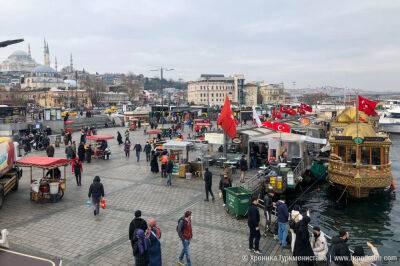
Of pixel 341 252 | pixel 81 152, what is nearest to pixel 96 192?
pixel 341 252

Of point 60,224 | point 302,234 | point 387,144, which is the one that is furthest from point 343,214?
point 60,224

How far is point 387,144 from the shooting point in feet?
69.6

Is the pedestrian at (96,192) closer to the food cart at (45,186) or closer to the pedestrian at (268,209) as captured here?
the food cart at (45,186)

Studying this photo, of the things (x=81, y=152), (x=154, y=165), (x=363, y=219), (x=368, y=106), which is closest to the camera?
(x=363, y=219)

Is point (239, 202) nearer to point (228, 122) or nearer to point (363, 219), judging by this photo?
point (228, 122)

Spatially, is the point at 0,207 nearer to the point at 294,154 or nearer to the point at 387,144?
the point at 294,154

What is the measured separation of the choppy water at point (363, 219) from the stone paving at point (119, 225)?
18.5 ft

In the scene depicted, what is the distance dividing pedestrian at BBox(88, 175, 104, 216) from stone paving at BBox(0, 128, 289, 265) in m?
0.39

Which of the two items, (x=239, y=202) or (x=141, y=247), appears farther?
(x=239, y=202)

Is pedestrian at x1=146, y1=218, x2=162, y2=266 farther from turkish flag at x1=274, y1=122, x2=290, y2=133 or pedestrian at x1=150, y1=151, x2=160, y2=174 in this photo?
turkish flag at x1=274, y1=122, x2=290, y2=133

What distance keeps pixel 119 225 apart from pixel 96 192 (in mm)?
1601

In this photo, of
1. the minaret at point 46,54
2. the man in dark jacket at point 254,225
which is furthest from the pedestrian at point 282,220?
the minaret at point 46,54

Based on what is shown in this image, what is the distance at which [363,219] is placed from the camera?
19.0 meters

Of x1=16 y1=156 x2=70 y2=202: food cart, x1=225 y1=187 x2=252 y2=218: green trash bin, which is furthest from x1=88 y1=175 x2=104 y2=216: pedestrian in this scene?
x1=225 y1=187 x2=252 y2=218: green trash bin
